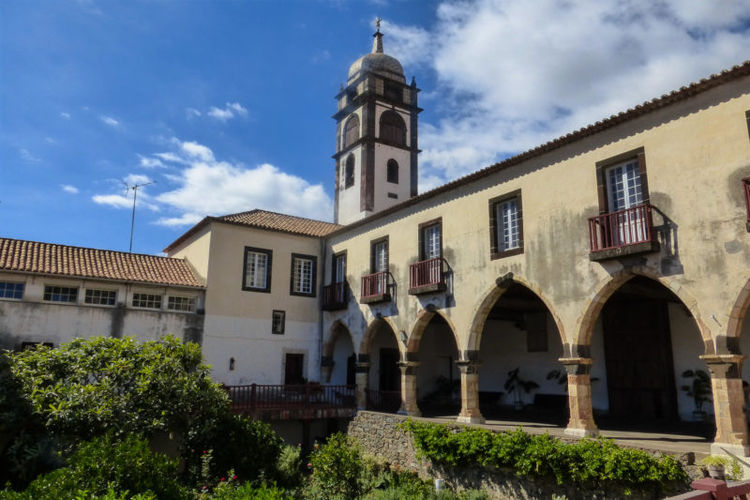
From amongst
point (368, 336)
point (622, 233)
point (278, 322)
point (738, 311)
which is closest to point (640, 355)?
point (622, 233)

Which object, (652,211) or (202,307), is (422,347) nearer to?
(202,307)

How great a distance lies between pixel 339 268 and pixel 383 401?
19.0ft

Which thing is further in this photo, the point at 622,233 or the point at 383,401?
the point at 383,401

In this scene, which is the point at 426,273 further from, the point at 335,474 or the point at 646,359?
the point at 335,474

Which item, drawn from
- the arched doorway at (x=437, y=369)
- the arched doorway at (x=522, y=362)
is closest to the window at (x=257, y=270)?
the arched doorway at (x=437, y=369)

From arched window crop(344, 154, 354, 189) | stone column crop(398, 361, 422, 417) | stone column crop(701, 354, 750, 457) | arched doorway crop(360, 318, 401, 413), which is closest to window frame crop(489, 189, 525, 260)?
stone column crop(398, 361, 422, 417)

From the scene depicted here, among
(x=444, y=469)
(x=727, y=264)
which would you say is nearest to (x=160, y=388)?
(x=444, y=469)

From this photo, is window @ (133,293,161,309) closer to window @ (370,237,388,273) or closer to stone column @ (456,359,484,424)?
window @ (370,237,388,273)

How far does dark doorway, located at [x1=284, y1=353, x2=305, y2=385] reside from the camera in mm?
21812

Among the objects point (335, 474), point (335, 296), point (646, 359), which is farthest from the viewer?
point (335, 296)

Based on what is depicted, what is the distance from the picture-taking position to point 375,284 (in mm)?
19656

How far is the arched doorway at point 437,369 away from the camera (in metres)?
22.4

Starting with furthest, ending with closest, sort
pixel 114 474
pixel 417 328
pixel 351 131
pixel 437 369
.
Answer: pixel 351 131 → pixel 437 369 → pixel 417 328 → pixel 114 474

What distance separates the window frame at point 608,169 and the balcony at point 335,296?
1106 centimetres
